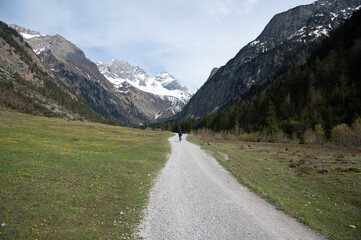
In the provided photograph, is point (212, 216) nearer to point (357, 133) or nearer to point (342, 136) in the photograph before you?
point (357, 133)

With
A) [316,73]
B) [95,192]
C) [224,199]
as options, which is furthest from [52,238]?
[316,73]

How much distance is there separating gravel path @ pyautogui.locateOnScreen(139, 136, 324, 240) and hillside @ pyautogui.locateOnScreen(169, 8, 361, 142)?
71.1 metres

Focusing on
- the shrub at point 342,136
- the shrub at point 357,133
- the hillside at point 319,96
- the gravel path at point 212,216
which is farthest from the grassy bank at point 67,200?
the hillside at point 319,96

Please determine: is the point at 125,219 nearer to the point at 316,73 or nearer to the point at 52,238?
the point at 52,238

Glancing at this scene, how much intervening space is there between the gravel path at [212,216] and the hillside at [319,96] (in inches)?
2798

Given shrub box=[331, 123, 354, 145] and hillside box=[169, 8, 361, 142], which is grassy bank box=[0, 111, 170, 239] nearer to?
shrub box=[331, 123, 354, 145]

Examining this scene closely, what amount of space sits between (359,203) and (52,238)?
60.2ft

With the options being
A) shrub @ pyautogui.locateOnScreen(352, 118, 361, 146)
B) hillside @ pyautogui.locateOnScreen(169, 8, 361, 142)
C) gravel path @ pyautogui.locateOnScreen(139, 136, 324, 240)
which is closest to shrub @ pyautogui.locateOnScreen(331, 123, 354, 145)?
shrub @ pyautogui.locateOnScreen(352, 118, 361, 146)

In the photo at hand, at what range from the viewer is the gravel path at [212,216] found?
7273 millimetres

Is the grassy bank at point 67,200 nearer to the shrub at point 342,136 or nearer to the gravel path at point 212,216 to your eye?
the gravel path at point 212,216

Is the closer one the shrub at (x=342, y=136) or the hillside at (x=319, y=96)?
the shrub at (x=342, y=136)

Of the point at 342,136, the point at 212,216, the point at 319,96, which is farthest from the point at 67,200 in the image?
the point at 319,96

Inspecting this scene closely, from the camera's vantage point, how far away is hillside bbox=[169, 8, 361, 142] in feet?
244

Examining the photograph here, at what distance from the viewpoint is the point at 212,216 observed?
8.87 metres
